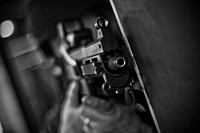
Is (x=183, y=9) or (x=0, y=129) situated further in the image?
(x=0, y=129)

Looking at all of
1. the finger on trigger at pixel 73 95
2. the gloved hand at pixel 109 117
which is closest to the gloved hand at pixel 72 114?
the finger on trigger at pixel 73 95

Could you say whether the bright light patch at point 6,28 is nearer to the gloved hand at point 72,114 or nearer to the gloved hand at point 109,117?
the gloved hand at point 72,114

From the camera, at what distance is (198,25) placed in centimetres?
72

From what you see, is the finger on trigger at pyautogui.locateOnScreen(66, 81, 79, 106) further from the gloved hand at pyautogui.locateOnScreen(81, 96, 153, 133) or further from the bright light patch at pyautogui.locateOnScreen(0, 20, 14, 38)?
the bright light patch at pyautogui.locateOnScreen(0, 20, 14, 38)

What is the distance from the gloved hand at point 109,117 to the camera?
1026 millimetres

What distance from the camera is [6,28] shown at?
184cm

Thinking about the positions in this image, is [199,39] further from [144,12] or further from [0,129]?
[0,129]

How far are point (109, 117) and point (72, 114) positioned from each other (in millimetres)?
251

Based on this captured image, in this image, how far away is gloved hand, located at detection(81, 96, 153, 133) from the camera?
3.37 feet

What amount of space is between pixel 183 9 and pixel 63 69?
2.93ft

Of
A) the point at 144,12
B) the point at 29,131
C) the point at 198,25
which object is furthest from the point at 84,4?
the point at 29,131

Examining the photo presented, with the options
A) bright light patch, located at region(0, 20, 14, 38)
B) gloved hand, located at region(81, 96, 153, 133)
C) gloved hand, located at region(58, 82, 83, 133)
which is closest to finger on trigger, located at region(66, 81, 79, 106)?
gloved hand, located at region(58, 82, 83, 133)

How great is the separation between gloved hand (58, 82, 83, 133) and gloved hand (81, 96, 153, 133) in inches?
4.0

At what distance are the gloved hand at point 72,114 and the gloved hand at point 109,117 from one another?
0.10 m
